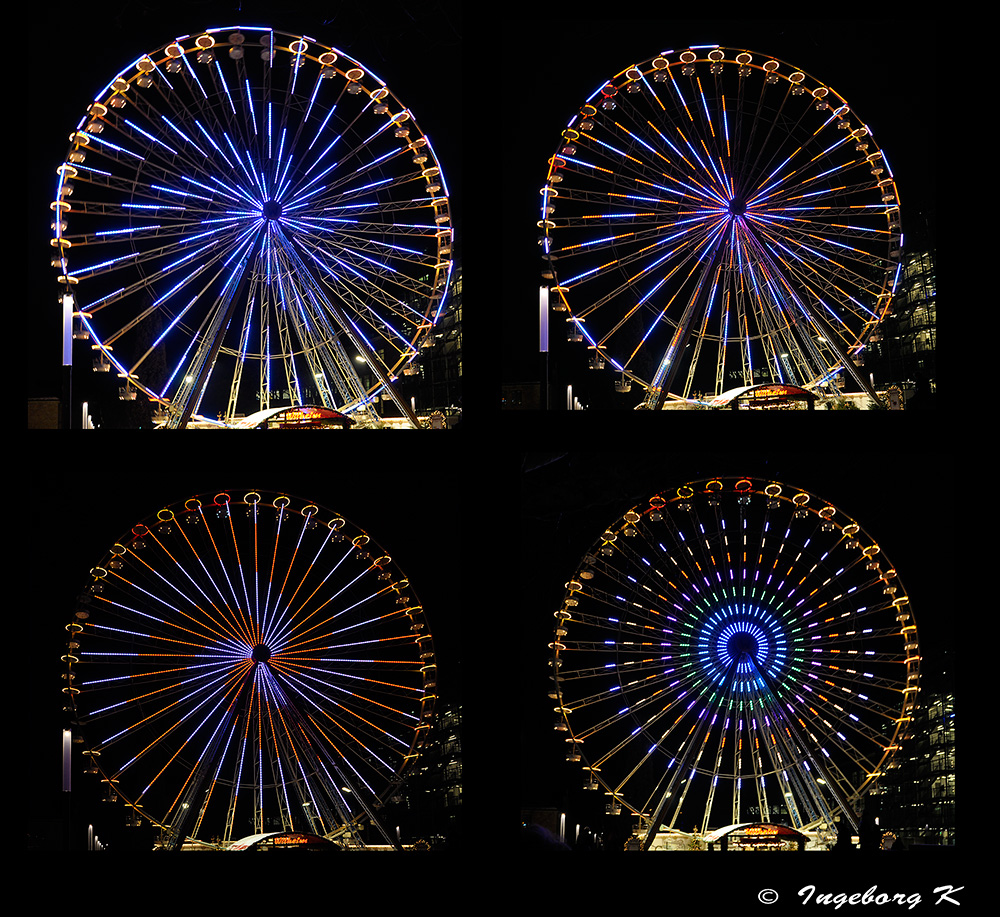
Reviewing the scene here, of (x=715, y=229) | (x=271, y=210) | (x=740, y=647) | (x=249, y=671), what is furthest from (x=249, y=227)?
(x=740, y=647)

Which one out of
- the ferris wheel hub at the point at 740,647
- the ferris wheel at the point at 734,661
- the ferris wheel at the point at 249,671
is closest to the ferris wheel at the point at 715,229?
the ferris wheel at the point at 734,661

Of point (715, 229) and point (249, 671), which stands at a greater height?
point (715, 229)

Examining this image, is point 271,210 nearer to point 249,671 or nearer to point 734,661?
point 249,671

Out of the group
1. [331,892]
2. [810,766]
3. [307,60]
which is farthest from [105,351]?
[810,766]

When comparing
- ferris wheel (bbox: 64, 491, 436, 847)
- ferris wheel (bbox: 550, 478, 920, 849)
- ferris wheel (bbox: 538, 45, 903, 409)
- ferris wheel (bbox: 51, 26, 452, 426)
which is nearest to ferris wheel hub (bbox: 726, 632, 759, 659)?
ferris wheel (bbox: 550, 478, 920, 849)

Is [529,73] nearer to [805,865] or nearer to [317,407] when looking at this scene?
[317,407]

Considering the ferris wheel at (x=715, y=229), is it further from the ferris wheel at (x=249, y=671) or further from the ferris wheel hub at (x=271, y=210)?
the ferris wheel at (x=249, y=671)
